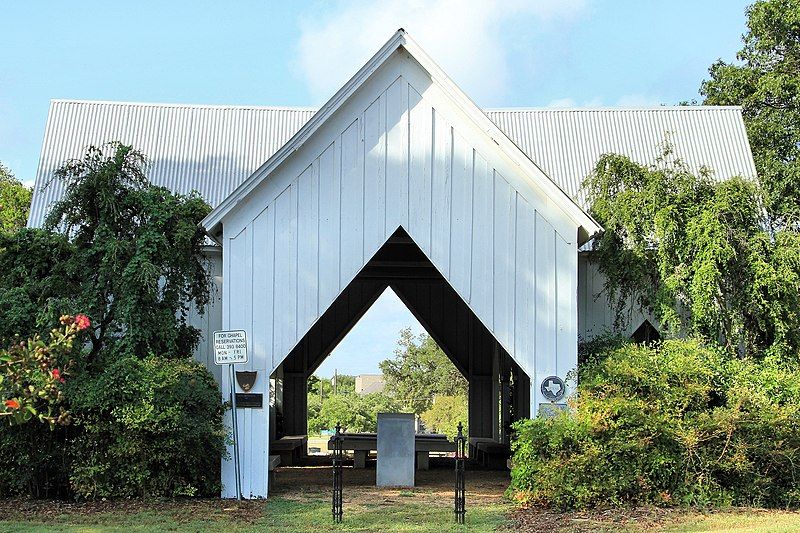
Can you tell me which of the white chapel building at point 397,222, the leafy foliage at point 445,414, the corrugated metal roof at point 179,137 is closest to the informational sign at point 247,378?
the white chapel building at point 397,222

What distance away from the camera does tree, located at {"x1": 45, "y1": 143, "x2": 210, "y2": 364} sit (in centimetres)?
1408

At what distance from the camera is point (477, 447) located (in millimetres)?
21609

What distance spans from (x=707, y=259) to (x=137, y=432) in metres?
8.59

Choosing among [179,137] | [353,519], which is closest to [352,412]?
[179,137]

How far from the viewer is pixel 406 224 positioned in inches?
564

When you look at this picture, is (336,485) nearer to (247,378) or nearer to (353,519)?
(353,519)

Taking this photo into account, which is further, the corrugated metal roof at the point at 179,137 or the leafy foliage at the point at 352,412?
the leafy foliage at the point at 352,412

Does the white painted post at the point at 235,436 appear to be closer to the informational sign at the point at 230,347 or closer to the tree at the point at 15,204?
the informational sign at the point at 230,347

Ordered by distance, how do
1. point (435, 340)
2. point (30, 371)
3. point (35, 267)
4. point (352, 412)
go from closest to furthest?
point (30, 371)
point (35, 267)
point (435, 340)
point (352, 412)

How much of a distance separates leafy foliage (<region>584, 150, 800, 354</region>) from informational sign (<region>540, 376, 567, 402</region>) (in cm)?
232

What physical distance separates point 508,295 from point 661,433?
284 centimetres

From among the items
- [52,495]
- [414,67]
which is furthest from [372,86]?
[52,495]

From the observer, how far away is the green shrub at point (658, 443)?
506 inches

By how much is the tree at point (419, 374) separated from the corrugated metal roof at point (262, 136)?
1025 inches
